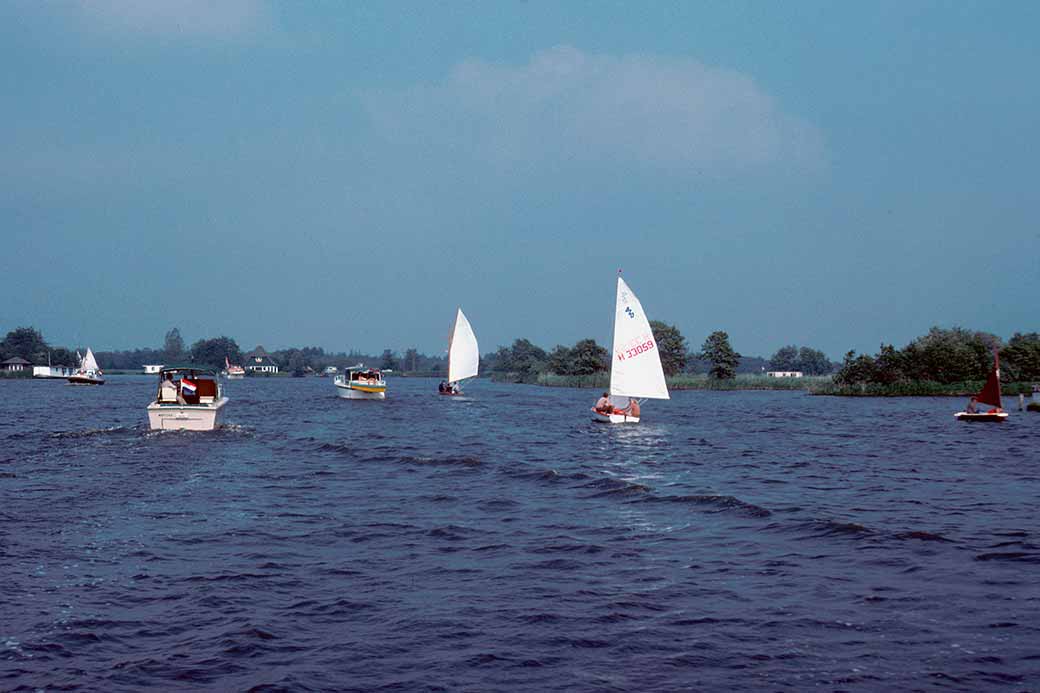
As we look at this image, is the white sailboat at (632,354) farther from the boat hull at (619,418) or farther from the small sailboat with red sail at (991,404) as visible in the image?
the small sailboat with red sail at (991,404)

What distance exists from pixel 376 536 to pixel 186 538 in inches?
145

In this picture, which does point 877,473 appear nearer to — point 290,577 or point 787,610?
point 787,610

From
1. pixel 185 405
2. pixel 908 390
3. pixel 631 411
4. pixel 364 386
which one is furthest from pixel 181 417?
pixel 908 390

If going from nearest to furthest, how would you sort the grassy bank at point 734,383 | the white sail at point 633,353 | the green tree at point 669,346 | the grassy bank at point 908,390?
the white sail at point 633,353 < the grassy bank at point 908,390 < the grassy bank at point 734,383 < the green tree at point 669,346

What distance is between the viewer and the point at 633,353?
50406 millimetres

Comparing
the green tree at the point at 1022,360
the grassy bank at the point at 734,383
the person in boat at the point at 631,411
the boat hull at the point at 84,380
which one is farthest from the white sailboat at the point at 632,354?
the boat hull at the point at 84,380

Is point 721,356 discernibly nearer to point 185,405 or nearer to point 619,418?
point 619,418

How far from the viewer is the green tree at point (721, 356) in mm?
165375

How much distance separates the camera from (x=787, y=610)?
12555mm

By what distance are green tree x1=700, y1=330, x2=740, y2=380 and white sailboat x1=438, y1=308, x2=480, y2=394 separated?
7287 centimetres

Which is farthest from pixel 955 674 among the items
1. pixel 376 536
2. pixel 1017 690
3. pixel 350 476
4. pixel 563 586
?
pixel 350 476

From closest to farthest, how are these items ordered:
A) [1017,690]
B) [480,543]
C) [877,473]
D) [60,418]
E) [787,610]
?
[1017,690] < [787,610] < [480,543] < [877,473] < [60,418]

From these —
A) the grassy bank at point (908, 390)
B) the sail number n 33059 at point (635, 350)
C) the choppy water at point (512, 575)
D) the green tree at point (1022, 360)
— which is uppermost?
the green tree at point (1022, 360)

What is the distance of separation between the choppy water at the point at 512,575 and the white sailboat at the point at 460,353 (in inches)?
2587
